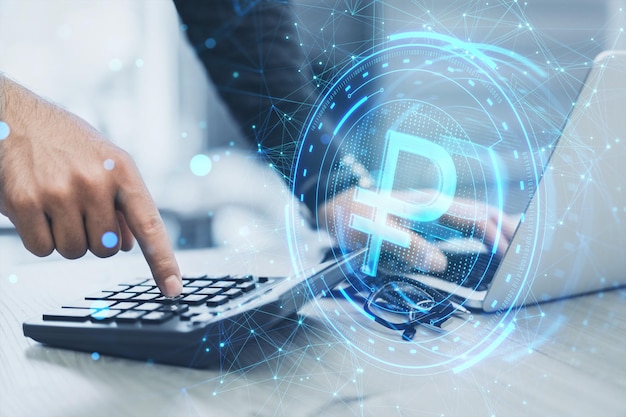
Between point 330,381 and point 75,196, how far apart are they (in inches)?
10.8

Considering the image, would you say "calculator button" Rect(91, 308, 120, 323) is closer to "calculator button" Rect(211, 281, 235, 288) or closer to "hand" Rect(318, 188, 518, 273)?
"calculator button" Rect(211, 281, 235, 288)

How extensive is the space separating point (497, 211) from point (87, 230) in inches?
14.2

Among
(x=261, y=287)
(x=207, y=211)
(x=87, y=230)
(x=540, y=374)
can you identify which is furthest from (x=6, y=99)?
(x=207, y=211)

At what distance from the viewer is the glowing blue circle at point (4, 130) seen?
0.48 meters

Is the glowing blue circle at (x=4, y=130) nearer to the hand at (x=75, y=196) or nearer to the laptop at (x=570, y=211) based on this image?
the hand at (x=75, y=196)

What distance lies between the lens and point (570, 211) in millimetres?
459

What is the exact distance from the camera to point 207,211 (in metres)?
1.44

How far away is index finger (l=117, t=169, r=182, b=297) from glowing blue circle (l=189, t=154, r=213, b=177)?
3.25 feet

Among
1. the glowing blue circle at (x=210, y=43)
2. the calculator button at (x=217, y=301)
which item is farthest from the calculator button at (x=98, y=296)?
the glowing blue circle at (x=210, y=43)

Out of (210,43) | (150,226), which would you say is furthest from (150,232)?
(210,43)

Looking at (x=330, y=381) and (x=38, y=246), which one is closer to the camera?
(x=330, y=381)

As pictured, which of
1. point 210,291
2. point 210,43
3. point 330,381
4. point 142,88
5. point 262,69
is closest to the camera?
point 330,381

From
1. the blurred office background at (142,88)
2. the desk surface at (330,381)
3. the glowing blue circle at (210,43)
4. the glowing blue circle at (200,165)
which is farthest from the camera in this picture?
the glowing blue circle at (200,165)

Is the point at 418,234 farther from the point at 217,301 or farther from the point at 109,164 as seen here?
the point at 109,164
